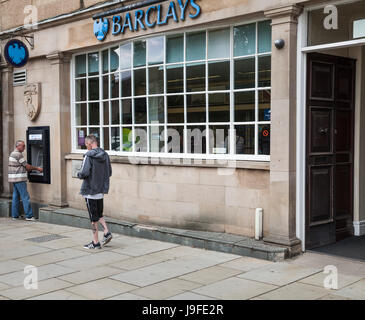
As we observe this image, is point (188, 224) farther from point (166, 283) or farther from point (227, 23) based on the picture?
point (227, 23)

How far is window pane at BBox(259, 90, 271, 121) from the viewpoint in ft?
25.7

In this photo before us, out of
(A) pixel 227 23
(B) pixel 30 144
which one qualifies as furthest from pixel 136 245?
(B) pixel 30 144

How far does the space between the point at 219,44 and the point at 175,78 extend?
3.53 ft

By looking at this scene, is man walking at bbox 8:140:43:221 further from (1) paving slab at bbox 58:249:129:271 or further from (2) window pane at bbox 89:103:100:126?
(1) paving slab at bbox 58:249:129:271

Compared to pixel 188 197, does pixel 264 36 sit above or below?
above

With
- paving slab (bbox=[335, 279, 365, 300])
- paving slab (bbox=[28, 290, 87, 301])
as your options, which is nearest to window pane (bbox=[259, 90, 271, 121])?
paving slab (bbox=[335, 279, 365, 300])

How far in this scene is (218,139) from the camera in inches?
336

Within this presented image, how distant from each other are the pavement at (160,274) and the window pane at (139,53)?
3.35m

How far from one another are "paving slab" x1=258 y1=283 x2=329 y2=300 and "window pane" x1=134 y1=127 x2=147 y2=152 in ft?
14.8

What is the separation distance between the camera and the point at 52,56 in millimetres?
11133

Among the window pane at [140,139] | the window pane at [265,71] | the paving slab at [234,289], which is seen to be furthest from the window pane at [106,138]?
the paving slab at [234,289]

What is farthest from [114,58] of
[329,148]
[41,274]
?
[41,274]

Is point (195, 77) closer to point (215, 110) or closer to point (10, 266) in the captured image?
point (215, 110)

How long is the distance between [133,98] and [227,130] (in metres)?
2.31
